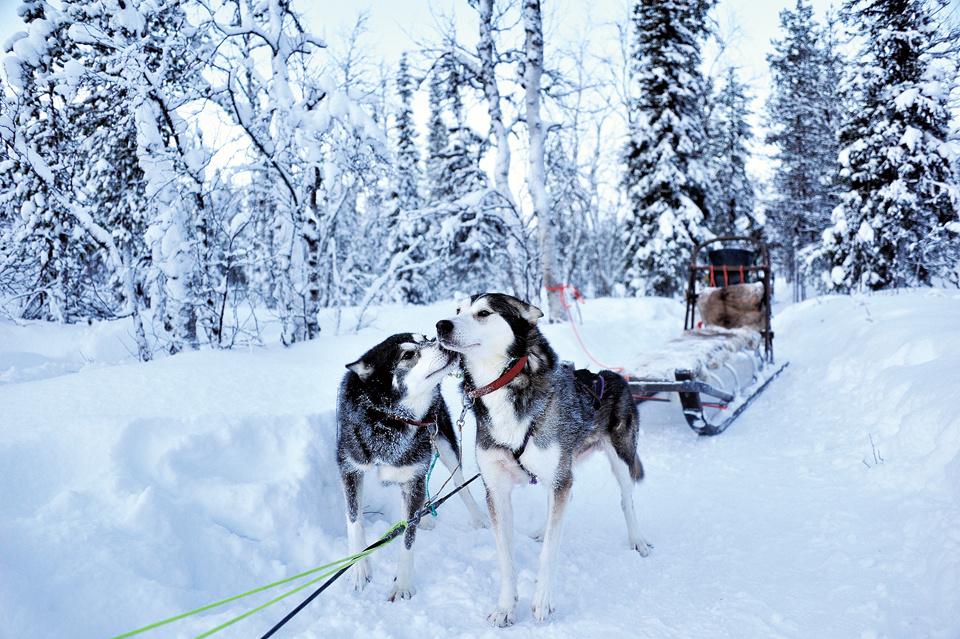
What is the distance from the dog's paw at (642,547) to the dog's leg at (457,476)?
0.94 m

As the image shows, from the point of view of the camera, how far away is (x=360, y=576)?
2.59 m

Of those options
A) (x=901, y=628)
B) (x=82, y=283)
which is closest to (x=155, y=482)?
(x=901, y=628)

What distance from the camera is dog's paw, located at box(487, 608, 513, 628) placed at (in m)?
2.35

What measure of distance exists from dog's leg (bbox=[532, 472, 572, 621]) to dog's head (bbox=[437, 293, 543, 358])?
72 cm

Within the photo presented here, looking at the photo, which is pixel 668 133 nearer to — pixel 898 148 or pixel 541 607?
pixel 898 148

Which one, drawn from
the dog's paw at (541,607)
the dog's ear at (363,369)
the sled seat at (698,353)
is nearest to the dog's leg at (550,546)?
the dog's paw at (541,607)

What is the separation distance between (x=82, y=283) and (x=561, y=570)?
8.37 metres

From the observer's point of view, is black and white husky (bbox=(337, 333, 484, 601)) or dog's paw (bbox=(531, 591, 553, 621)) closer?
dog's paw (bbox=(531, 591, 553, 621))

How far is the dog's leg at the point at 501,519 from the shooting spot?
2.41 metres

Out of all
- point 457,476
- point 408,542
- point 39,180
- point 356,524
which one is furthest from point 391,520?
point 39,180

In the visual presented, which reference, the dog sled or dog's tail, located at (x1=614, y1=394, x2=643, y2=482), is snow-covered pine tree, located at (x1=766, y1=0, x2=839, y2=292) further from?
dog's tail, located at (x1=614, y1=394, x2=643, y2=482)

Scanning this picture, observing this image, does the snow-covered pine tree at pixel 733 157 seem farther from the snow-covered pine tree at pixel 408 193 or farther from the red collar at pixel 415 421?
the red collar at pixel 415 421

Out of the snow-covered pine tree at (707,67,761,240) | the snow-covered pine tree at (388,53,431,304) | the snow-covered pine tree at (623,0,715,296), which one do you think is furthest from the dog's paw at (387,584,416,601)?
the snow-covered pine tree at (707,67,761,240)

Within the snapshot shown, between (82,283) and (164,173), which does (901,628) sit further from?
(82,283)
